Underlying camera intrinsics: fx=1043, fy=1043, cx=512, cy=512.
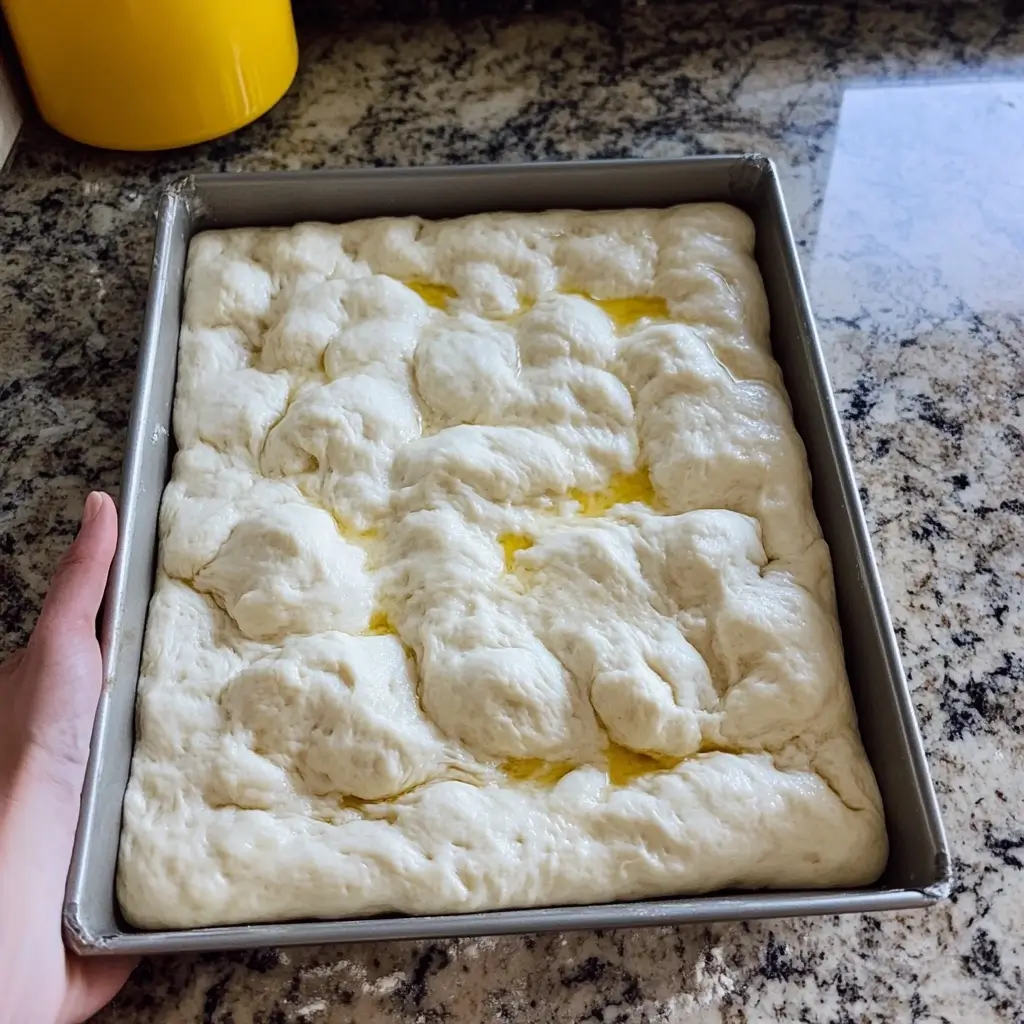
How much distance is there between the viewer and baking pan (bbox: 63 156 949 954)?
2.34 ft

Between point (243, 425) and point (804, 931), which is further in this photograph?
point (243, 425)

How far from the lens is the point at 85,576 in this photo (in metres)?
0.82

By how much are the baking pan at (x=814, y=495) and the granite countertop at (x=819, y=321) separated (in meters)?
0.07

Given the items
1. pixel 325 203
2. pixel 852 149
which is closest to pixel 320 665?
pixel 325 203

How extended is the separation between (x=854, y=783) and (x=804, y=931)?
0.12 m

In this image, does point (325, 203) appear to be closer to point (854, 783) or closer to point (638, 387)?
point (638, 387)

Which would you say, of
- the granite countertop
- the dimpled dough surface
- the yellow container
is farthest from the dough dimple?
the yellow container

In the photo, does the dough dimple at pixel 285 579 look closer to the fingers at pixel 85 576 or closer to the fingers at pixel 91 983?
the fingers at pixel 85 576

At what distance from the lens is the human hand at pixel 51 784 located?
0.69 metres

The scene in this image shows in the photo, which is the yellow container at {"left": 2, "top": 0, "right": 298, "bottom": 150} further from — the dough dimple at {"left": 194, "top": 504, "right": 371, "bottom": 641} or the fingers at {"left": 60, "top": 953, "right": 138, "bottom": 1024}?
the fingers at {"left": 60, "top": 953, "right": 138, "bottom": 1024}

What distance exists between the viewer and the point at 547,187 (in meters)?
1.12

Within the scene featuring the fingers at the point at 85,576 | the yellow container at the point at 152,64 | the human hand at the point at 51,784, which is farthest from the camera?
the yellow container at the point at 152,64

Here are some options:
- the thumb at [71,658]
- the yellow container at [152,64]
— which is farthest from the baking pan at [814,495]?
the yellow container at [152,64]

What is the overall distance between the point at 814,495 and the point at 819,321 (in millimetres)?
286
